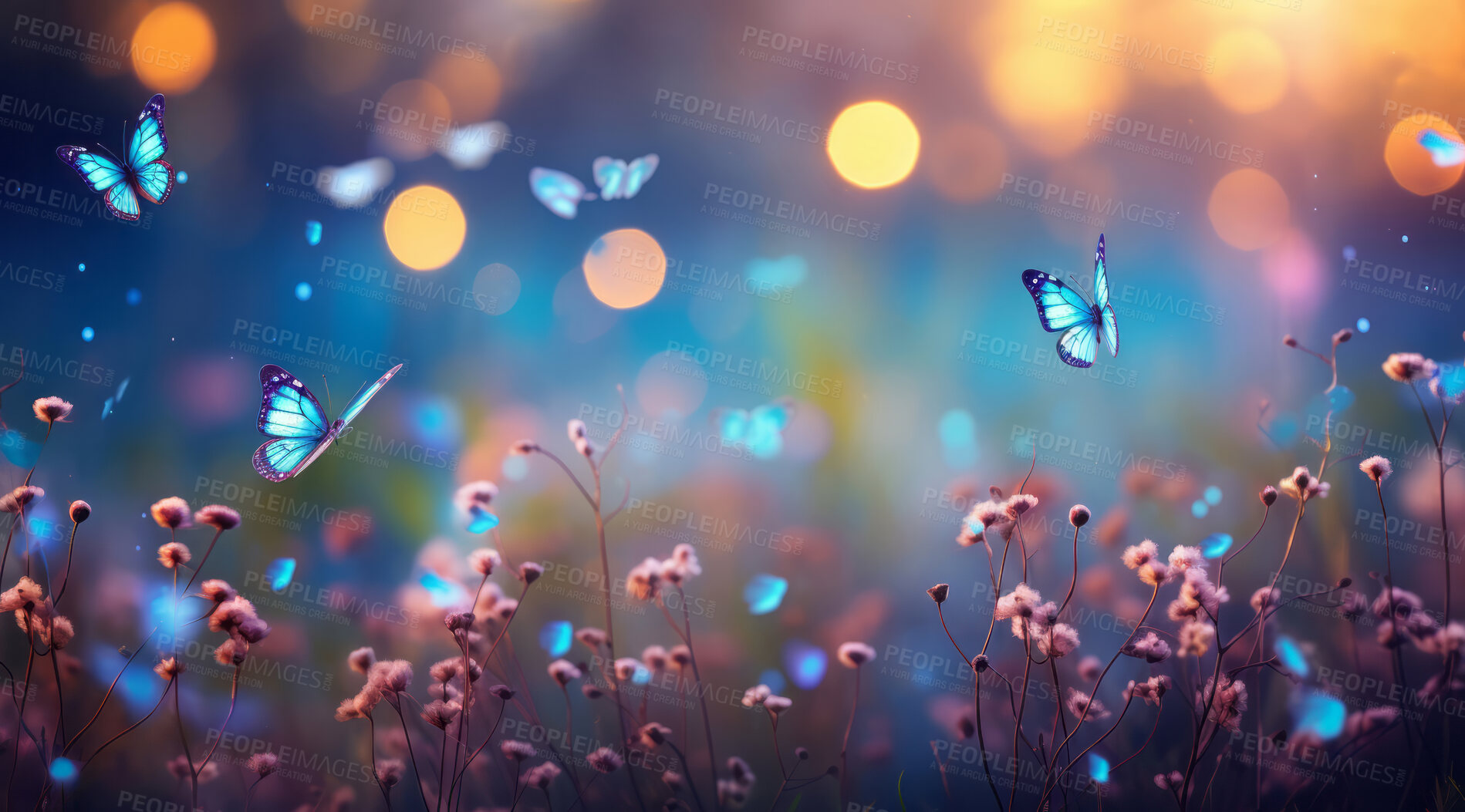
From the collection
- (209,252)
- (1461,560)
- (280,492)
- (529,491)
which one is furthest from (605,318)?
(1461,560)

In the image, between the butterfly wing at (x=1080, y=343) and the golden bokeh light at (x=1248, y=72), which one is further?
the golden bokeh light at (x=1248, y=72)

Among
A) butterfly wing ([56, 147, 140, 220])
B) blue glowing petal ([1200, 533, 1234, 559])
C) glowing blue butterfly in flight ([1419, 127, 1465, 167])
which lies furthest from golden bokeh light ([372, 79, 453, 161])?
glowing blue butterfly in flight ([1419, 127, 1465, 167])

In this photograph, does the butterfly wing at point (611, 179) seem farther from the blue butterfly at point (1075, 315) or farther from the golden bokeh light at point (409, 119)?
the blue butterfly at point (1075, 315)

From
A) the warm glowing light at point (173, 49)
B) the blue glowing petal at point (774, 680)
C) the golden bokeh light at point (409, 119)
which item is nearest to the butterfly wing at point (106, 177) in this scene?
the warm glowing light at point (173, 49)

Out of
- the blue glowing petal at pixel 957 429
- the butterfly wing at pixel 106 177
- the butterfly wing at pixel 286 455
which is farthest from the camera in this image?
the blue glowing petal at pixel 957 429

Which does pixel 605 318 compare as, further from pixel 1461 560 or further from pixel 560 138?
pixel 1461 560

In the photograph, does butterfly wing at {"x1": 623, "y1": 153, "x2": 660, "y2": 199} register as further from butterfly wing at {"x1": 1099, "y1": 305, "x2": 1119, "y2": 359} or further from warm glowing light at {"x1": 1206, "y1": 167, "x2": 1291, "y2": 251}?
warm glowing light at {"x1": 1206, "y1": 167, "x2": 1291, "y2": 251}
